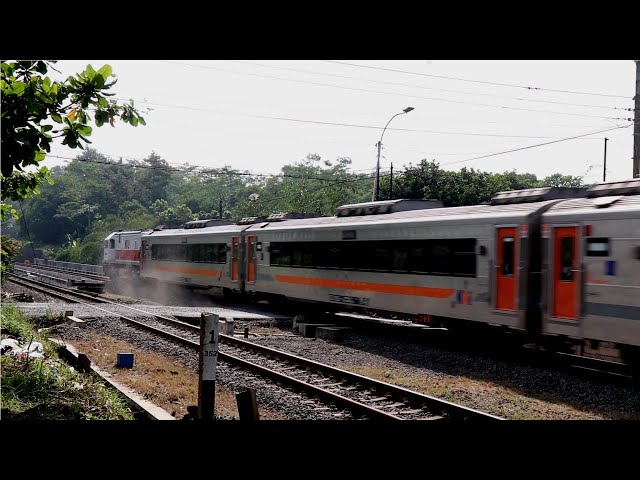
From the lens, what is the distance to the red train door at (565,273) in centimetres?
1183

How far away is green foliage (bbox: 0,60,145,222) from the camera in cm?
600

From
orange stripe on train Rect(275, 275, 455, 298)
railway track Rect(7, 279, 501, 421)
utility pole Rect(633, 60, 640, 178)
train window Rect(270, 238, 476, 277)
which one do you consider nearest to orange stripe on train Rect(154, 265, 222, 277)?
orange stripe on train Rect(275, 275, 455, 298)

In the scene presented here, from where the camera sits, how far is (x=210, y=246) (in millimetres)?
28141

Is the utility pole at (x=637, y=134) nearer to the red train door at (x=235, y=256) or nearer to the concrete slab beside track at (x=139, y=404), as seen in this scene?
the concrete slab beside track at (x=139, y=404)

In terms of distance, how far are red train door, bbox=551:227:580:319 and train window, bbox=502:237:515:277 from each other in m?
0.94

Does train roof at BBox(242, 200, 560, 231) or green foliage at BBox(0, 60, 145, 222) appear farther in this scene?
train roof at BBox(242, 200, 560, 231)

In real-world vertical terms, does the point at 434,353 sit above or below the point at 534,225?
below

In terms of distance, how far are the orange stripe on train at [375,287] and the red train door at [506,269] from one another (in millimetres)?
1350

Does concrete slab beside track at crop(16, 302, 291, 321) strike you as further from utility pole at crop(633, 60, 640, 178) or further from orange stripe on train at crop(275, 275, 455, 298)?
utility pole at crop(633, 60, 640, 178)

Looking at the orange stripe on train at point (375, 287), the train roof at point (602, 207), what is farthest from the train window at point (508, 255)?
the orange stripe on train at point (375, 287)
